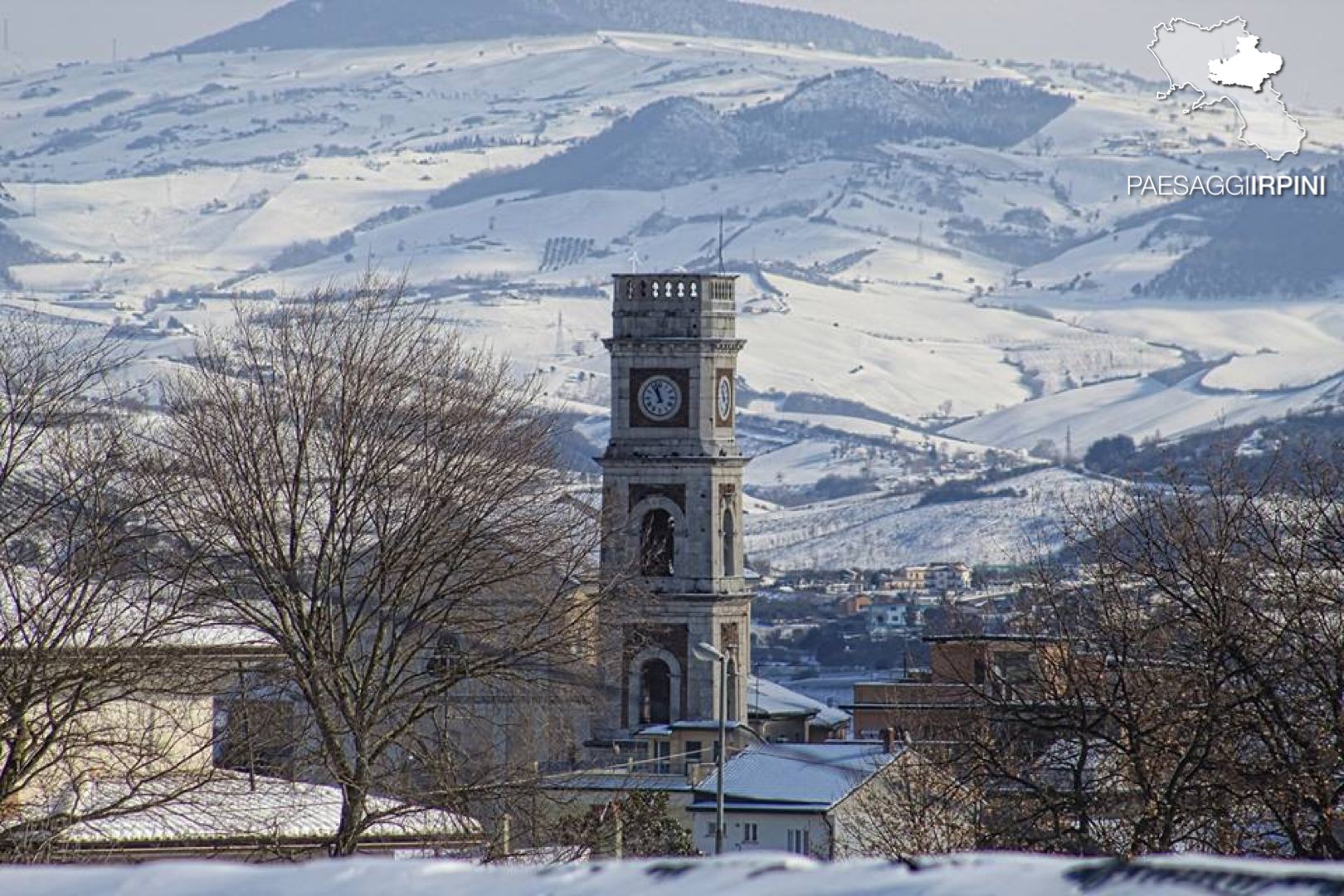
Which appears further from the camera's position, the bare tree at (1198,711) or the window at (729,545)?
the window at (729,545)

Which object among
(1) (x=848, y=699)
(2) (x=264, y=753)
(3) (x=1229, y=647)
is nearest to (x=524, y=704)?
(2) (x=264, y=753)

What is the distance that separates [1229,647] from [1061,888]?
1822cm

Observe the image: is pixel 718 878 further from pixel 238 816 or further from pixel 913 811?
pixel 913 811

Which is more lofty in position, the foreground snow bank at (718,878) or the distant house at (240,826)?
the distant house at (240,826)

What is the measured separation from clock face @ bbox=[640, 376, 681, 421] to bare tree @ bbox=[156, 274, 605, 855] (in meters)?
41.1

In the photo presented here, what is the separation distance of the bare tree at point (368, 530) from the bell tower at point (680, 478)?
131 ft

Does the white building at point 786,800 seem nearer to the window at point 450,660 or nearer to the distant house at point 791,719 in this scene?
the distant house at point 791,719

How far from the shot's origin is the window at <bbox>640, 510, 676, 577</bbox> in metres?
85.8

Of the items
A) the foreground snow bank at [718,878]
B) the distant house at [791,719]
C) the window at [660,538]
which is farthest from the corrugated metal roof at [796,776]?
the foreground snow bank at [718,878]

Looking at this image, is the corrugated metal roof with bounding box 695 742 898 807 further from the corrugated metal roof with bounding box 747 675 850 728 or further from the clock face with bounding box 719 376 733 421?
the corrugated metal roof with bounding box 747 675 850 728

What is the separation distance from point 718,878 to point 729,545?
75.0 m

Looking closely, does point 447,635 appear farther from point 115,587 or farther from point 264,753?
point 115,587

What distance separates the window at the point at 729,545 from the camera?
288 ft

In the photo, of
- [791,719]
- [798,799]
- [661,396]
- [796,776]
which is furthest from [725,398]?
[798,799]
